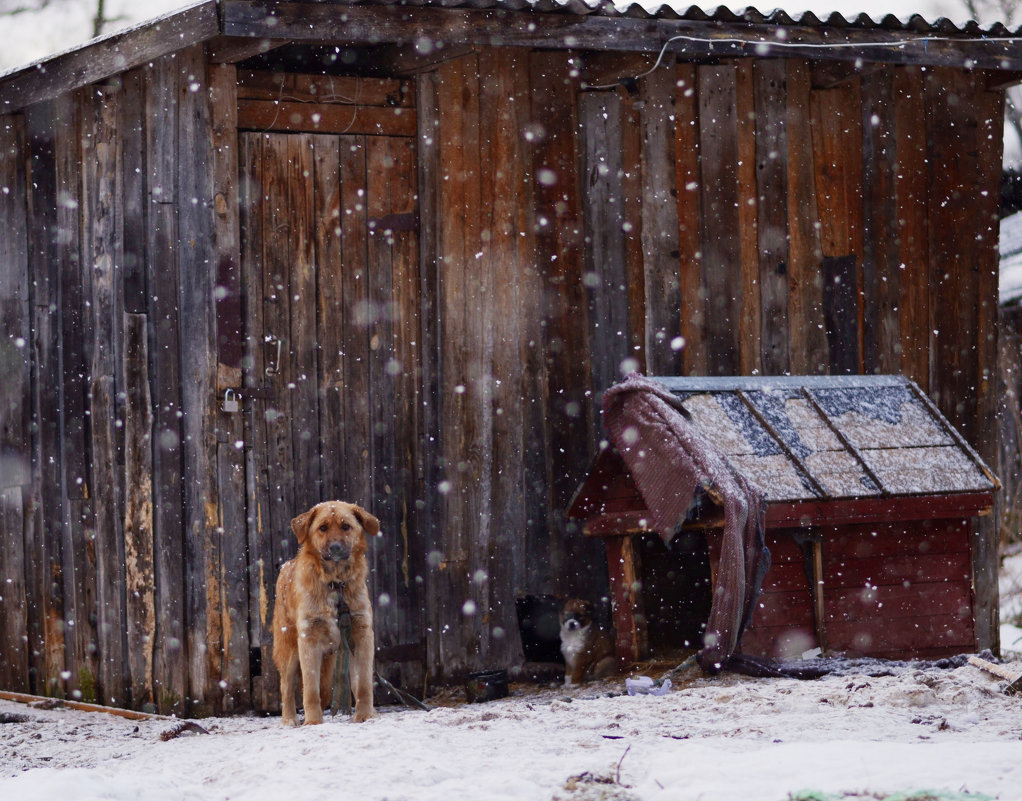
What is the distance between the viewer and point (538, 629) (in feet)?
25.8

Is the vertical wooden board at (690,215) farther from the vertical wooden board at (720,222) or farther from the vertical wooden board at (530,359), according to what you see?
the vertical wooden board at (530,359)

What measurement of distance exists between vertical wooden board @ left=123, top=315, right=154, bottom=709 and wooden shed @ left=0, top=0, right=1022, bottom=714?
0.06 ft

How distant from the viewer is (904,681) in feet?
18.8

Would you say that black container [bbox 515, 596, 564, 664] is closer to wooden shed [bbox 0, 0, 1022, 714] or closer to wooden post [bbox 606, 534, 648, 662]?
wooden shed [bbox 0, 0, 1022, 714]

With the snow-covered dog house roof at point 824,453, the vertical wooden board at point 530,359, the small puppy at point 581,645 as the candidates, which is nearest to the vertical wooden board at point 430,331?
the vertical wooden board at point 530,359

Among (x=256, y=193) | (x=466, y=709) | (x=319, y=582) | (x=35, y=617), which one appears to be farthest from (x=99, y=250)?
(x=466, y=709)

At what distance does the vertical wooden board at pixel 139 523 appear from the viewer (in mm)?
7238

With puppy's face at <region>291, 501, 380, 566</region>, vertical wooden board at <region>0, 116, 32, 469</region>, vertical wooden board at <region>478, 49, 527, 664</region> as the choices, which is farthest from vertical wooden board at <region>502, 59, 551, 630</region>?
vertical wooden board at <region>0, 116, 32, 469</region>

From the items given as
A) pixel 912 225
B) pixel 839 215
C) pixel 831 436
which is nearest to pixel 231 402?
pixel 831 436

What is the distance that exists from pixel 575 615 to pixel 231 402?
8.22 ft

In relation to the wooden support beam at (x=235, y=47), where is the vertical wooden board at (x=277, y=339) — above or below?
below

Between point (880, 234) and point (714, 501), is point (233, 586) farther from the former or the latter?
point (880, 234)

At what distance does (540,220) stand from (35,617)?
13.9 feet

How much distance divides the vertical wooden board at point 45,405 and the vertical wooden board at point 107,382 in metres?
0.43
